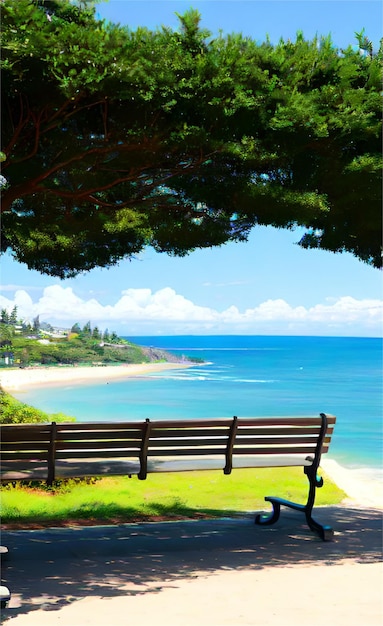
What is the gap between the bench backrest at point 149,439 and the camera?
618cm

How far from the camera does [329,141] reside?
6.01m

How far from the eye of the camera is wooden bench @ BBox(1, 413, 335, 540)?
620cm

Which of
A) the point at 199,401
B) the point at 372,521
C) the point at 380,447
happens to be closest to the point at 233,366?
the point at 199,401

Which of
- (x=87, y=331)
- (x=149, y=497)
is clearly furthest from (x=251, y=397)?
(x=149, y=497)

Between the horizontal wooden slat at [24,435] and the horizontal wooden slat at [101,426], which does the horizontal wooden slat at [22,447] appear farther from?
the horizontal wooden slat at [101,426]

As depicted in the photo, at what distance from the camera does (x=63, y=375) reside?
7031cm

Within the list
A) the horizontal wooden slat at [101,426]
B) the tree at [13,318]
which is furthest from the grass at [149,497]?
the tree at [13,318]

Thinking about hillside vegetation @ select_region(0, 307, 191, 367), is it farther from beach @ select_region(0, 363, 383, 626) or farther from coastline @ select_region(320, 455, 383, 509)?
beach @ select_region(0, 363, 383, 626)

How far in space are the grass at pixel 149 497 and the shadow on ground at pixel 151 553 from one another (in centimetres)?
85

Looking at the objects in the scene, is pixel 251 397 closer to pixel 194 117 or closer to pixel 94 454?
pixel 94 454

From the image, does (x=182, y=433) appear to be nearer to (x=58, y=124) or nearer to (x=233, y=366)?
(x=58, y=124)

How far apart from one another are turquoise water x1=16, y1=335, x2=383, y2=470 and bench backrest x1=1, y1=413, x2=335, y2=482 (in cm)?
1657

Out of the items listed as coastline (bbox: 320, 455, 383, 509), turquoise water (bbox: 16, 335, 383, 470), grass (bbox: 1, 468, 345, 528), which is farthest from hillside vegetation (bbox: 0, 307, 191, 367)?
grass (bbox: 1, 468, 345, 528)

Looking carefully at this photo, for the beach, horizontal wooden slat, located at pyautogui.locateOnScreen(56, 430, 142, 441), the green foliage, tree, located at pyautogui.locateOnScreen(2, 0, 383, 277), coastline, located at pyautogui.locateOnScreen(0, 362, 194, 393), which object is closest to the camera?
the beach
